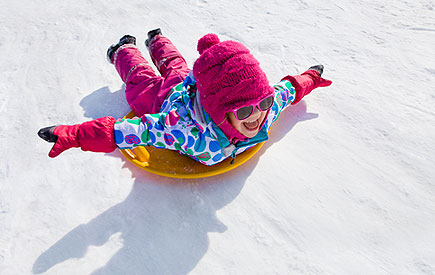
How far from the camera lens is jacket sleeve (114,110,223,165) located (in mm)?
1510

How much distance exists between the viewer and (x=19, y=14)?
276 centimetres

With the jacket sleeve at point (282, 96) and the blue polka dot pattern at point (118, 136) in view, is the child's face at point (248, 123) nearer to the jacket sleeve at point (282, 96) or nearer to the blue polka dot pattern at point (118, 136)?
the jacket sleeve at point (282, 96)

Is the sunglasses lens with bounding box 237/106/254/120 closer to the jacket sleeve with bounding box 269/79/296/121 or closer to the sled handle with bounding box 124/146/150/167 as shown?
the jacket sleeve with bounding box 269/79/296/121

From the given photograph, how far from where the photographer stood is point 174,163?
5.87 ft

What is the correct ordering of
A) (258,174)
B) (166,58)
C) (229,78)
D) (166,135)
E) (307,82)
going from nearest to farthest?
1. (229,78)
2. (166,135)
3. (258,174)
4. (307,82)
5. (166,58)

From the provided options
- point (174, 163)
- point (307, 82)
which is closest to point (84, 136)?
point (174, 163)

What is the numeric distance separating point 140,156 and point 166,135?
302 mm

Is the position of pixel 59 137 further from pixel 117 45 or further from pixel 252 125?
pixel 117 45

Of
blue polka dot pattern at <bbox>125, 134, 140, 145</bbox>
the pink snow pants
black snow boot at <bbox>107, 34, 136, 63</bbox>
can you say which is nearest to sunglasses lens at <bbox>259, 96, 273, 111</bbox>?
blue polka dot pattern at <bbox>125, 134, 140, 145</bbox>

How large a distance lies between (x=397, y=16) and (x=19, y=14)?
2.89 meters

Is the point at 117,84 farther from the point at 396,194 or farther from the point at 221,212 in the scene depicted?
the point at 396,194

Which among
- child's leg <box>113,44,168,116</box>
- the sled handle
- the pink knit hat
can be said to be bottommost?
the sled handle

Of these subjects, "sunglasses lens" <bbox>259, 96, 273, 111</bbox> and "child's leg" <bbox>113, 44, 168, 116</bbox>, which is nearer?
"sunglasses lens" <bbox>259, 96, 273, 111</bbox>

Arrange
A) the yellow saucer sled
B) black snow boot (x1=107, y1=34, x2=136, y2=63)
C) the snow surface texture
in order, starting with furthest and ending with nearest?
black snow boot (x1=107, y1=34, x2=136, y2=63)
the yellow saucer sled
the snow surface texture
